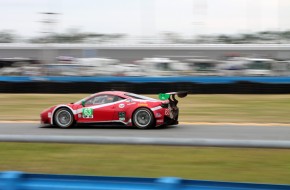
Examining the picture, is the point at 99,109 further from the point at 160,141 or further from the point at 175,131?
the point at 160,141

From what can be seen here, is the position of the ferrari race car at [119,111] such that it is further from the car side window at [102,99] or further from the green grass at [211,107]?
the green grass at [211,107]

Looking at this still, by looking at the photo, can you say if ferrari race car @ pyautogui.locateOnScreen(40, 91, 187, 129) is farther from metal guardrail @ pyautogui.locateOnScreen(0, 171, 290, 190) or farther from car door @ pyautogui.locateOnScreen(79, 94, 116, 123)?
metal guardrail @ pyautogui.locateOnScreen(0, 171, 290, 190)

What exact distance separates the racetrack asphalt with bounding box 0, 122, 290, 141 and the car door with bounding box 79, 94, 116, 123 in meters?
0.27

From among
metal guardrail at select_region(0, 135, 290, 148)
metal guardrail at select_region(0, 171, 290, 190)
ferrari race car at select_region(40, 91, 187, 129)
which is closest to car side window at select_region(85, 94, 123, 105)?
ferrari race car at select_region(40, 91, 187, 129)

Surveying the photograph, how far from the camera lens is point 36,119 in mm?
15438

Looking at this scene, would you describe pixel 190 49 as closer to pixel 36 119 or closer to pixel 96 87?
pixel 96 87

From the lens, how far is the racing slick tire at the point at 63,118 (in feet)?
41.4

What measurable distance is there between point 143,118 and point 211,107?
7.07m

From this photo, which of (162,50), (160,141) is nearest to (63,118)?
(160,141)

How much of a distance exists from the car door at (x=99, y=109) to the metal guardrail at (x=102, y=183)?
8930mm

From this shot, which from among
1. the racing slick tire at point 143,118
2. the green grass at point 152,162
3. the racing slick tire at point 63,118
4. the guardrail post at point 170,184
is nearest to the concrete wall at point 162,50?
the racing slick tire at point 63,118

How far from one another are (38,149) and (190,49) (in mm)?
41476

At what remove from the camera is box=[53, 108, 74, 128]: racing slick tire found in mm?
12617

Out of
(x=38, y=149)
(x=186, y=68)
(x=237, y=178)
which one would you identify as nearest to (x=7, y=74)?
(x=186, y=68)
